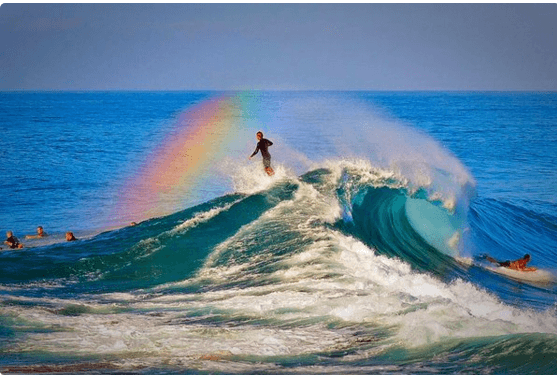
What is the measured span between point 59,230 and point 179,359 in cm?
1249

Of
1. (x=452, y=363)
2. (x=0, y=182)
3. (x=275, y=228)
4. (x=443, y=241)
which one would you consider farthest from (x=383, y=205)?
(x=0, y=182)

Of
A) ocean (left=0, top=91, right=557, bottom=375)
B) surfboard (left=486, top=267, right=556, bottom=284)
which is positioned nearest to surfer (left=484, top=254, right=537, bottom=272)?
surfboard (left=486, top=267, right=556, bottom=284)

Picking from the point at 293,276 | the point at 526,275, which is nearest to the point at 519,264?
the point at 526,275

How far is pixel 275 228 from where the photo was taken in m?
12.8

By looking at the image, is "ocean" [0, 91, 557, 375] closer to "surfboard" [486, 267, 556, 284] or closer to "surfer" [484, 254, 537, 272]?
"surfboard" [486, 267, 556, 284]

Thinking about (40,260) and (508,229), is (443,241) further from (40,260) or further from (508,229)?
(40,260)

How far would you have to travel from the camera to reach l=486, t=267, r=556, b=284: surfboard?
14.0 metres

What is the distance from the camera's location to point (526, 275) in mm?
14258

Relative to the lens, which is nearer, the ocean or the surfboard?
the ocean

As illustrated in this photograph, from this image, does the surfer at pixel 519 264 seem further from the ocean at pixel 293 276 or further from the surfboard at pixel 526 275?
the ocean at pixel 293 276

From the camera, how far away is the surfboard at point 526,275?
45.9 ft

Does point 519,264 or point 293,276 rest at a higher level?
point 293,276

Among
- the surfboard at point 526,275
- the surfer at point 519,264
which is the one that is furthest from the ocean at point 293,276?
the surfer at point 519,264

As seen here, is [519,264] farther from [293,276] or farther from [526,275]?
[293,276]
